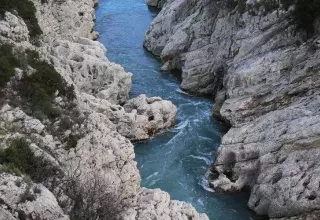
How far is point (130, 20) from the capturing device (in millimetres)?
66938

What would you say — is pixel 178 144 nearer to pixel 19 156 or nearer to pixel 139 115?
pixel 139 115

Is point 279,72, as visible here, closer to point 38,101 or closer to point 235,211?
point 235,211

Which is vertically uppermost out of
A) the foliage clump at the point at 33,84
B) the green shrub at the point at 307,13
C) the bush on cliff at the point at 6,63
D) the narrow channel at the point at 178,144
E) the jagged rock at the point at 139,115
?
the green shrub at the point at 307,13

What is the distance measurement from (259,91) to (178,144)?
7816 mm

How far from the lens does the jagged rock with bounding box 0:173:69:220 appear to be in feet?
59.1

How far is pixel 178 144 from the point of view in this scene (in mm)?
38031

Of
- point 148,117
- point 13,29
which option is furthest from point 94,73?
point 13,29

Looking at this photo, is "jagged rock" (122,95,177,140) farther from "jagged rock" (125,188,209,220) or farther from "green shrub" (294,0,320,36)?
"green shrub" (294,0,320,36)

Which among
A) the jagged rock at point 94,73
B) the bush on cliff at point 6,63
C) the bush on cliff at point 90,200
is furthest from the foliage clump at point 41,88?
the jagged rock at point 94,73

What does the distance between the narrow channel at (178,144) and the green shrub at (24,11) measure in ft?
39.5

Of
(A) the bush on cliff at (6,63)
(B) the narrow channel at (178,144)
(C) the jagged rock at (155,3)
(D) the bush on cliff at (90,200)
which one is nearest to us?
(D) the bush on cliff at (90,200)

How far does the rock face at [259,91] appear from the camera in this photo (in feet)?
94.7

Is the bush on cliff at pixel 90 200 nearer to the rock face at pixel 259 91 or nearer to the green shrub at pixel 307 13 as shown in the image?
the rock face at pixel 259 91

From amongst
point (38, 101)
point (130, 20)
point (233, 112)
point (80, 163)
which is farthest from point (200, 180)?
point (130, 20)
